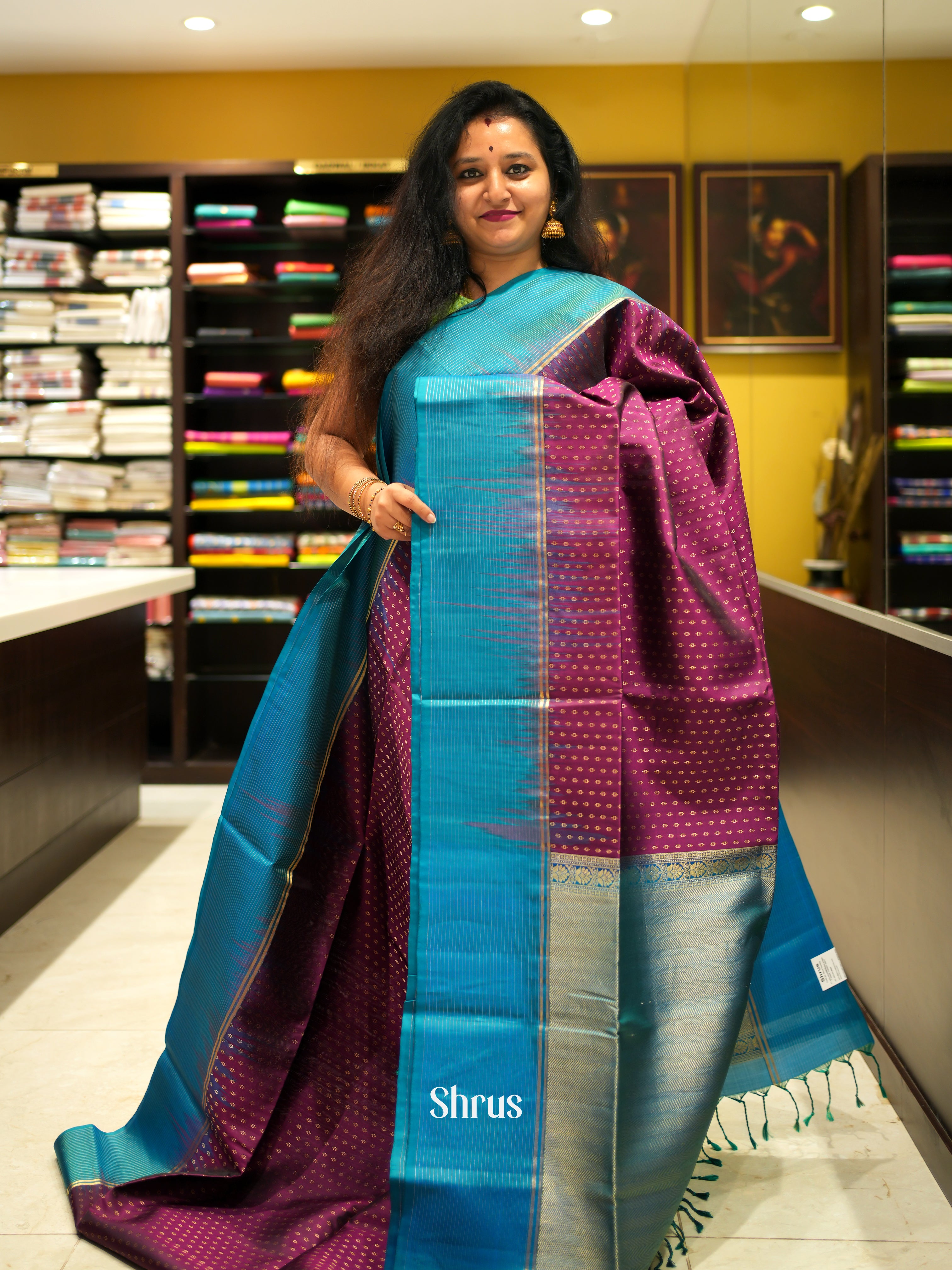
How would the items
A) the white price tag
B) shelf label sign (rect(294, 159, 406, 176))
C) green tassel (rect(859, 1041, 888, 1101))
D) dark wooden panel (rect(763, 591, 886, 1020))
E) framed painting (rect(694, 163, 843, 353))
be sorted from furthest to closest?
shelf label sign (rect(294, 159, 406, 176))
framed painting (rect(694, 163, 843, 353))
dark wooden panel (rect(763, 591, 886, 1020))
green tassel (rect(859, 1041, 888, 1101))
the white price tag

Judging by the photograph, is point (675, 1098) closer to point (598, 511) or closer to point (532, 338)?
point (598, 511)

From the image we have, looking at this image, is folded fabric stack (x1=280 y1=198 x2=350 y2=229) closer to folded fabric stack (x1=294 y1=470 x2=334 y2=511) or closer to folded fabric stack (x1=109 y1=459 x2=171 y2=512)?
folded fabric stack (x1=109 y1=459 x2=171 y2=512)

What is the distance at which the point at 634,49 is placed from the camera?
4.28 m

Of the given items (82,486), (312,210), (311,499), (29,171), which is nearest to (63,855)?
(311,499)

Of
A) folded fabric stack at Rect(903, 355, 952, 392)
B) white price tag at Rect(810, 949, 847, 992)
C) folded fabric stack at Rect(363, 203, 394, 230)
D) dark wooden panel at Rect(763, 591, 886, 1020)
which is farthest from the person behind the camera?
folded fabric stack at Rect(363, 203, 394, 230)

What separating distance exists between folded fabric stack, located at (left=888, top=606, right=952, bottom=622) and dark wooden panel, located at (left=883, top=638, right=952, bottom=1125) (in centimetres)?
5

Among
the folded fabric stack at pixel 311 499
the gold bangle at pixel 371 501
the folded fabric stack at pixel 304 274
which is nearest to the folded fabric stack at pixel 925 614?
the gold bangle at pixel 371 501

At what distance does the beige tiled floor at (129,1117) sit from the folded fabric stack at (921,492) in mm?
1058

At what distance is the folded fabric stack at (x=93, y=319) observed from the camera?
13.9 ft

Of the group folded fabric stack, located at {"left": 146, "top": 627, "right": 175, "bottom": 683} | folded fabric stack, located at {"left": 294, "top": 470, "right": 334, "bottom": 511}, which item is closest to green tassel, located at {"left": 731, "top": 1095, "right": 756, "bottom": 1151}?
folded fabric stack, located at {"left": 294, "top": 470, "right": 334, "bottom": 511}

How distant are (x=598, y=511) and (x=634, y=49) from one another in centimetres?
376

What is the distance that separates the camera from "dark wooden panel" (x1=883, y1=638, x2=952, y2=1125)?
1.66 meters

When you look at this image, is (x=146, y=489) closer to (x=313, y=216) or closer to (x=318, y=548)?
(x=318, y=548)

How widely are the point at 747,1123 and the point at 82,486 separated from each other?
364 centimetres
